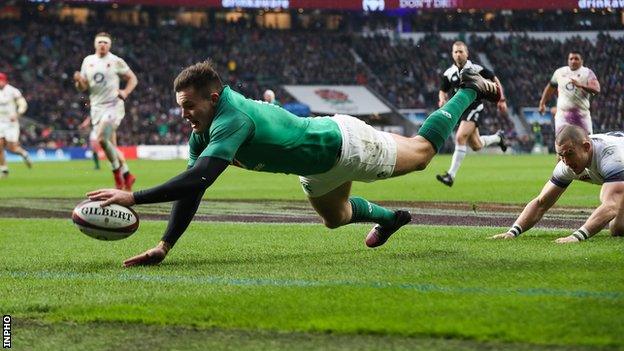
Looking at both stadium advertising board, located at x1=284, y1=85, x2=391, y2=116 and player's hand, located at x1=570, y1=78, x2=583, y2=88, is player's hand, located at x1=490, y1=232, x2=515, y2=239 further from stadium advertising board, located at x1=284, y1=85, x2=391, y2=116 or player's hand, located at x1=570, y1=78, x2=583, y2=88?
stadium advertising board, located at x1=284, y1=85, x2=391, y2=116

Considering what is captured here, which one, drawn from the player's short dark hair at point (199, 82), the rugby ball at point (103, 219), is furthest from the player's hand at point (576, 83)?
the rugby ball at point (103, 219)

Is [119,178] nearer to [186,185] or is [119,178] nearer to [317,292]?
[186,185]

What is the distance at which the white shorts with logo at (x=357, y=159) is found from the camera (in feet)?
26.2

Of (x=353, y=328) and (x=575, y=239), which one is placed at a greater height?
(x=353, y=328)

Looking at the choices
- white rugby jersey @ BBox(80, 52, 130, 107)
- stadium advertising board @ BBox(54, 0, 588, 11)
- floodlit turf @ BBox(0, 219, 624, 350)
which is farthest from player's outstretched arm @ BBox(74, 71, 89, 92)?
stadium advertising board @ BBox(54, 0, 588, 11)

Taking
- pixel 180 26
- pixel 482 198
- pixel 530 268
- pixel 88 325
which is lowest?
pixel 180 26

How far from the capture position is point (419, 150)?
858 centimetres

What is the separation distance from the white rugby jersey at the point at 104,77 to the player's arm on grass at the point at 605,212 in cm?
1196

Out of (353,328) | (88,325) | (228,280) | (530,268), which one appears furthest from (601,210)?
(88,325)

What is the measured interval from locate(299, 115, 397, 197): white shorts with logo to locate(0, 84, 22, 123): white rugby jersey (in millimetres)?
21065

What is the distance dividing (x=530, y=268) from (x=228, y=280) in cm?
206

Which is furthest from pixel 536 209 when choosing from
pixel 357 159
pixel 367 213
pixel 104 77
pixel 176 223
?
pixel 104 77

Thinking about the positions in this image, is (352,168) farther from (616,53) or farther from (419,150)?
(616,53)

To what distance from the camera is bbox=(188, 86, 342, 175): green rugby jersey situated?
717cm
